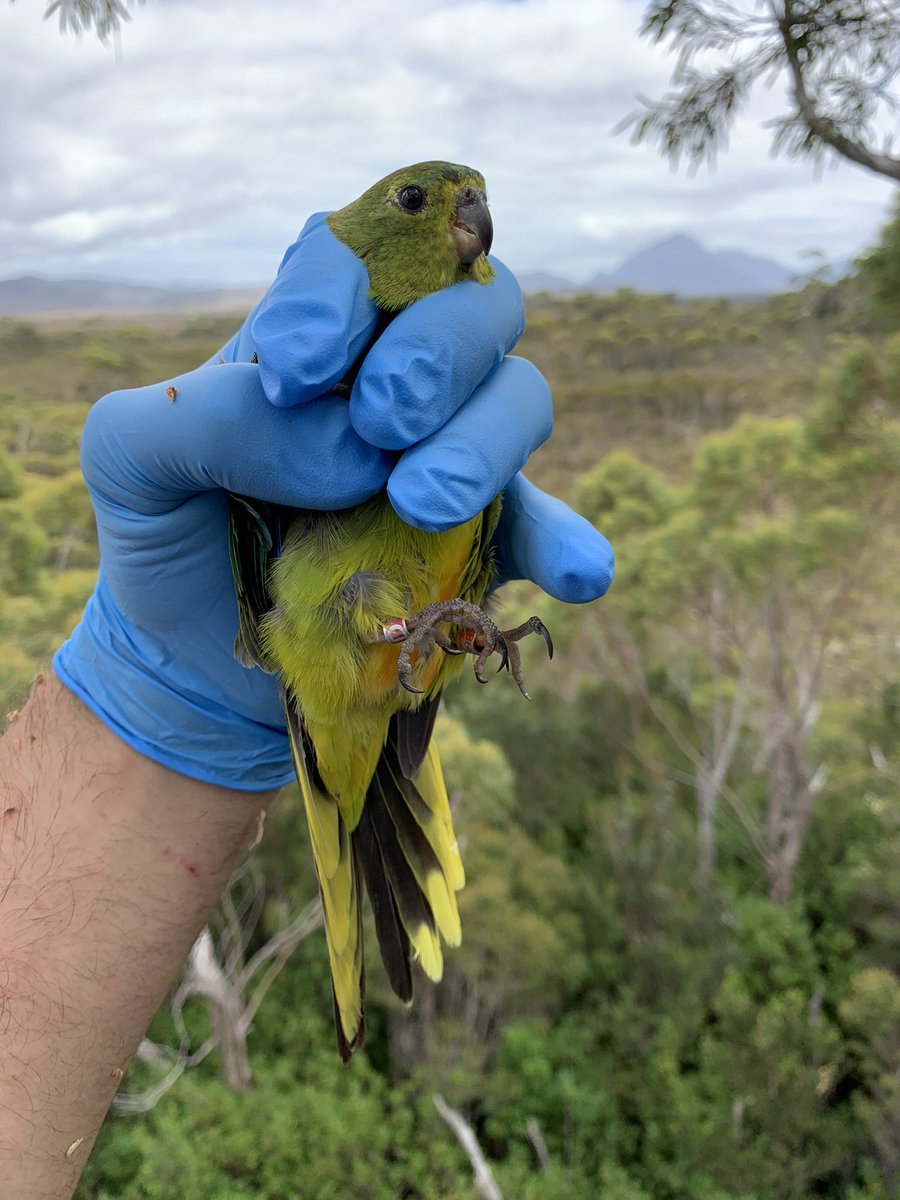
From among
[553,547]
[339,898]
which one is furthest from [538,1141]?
[553,547]

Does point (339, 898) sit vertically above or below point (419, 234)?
below

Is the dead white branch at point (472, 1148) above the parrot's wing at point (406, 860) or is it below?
below

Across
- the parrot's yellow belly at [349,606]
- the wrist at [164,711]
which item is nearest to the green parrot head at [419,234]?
the parrot's yellow belly at [349,606]

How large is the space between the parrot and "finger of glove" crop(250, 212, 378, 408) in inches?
2.8

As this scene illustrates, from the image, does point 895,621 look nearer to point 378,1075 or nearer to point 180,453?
point 378,1075

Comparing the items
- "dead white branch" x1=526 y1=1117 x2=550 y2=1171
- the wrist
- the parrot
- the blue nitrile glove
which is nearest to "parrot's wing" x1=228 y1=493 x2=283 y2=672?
the parrot

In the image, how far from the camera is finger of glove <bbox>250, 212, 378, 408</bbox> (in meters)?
1.49

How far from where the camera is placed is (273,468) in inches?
62.3

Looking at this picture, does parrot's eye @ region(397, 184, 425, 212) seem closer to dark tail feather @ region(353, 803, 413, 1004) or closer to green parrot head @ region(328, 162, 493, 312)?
green parrot head @ region(328, 162, 493, 312)

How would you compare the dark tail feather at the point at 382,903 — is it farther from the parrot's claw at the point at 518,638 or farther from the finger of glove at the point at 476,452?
the finger of glove at the point at 476,452

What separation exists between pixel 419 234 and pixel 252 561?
32.8 inches

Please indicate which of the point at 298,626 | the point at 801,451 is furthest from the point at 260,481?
the point at 801,451

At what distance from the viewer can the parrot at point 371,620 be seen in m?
1.65

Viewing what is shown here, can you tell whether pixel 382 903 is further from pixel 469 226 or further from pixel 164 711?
pixel 469 226
